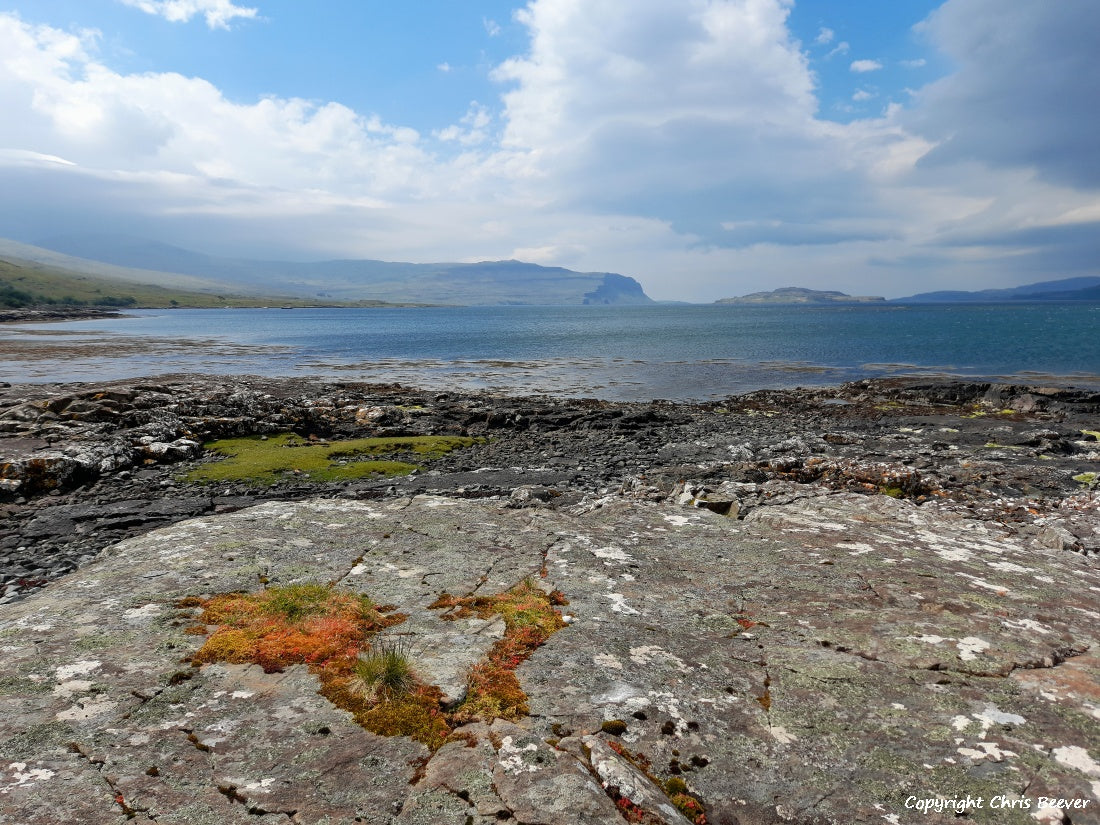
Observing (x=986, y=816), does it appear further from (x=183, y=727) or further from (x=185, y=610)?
(x=185, y=610)

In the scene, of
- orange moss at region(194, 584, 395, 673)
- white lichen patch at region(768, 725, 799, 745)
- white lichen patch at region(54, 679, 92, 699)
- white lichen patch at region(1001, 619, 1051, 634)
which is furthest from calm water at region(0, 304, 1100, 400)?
white lichen patch at region(54, 679, 92, 699)

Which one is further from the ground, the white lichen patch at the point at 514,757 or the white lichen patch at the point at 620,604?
the white lichen patch at the point at 514,757

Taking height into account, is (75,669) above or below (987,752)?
below

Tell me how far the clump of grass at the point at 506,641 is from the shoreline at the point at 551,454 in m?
7.78

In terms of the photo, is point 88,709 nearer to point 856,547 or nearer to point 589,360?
point 856,547

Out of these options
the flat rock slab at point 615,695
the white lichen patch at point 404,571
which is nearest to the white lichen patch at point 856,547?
the flat rock slab at point 615,695

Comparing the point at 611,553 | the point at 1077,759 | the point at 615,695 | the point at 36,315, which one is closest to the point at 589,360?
the point at 611,553

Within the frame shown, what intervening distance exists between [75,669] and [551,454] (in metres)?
22.9

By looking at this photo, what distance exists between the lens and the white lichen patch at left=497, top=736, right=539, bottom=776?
5.42 meters

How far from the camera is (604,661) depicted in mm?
7469

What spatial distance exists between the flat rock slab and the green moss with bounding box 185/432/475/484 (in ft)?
38.7

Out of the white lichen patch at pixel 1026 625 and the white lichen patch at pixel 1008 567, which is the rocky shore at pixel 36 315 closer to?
the white lichen patch at pixel 1008 567

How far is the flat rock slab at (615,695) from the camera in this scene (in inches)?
204

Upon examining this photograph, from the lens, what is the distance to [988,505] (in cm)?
1883
